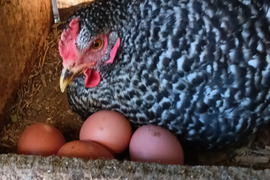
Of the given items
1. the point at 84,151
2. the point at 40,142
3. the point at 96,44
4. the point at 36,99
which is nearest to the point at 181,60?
the point at 96,44

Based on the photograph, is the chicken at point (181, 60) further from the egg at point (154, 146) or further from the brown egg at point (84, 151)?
the brown egg at point (84, 151)

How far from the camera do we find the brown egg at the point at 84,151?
1.22 meters

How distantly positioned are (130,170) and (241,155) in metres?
0.57

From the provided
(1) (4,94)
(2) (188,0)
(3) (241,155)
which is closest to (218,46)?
(2) (188,0)

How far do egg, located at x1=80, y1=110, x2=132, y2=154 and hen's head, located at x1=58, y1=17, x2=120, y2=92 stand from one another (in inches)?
5.5

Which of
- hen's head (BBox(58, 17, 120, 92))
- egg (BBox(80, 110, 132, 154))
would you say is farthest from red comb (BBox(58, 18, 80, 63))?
egg (BBox(80, 110, 132, 154))

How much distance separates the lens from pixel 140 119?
1.39 metres

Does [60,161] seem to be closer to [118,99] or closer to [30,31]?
[118,99]

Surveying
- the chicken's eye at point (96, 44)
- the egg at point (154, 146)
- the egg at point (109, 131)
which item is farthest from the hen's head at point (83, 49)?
the egg at point (154, 146)

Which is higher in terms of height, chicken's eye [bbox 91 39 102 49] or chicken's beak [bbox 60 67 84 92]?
chicken's eye [bbox 91 39 102 49]

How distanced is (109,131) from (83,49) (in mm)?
251

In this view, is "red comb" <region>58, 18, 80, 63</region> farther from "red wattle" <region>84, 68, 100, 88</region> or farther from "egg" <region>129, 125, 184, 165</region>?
"egg" <region>129, 125, 184, 165</region>

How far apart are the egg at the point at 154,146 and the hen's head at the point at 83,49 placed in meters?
0.24

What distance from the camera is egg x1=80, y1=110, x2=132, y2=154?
1.32 metres
